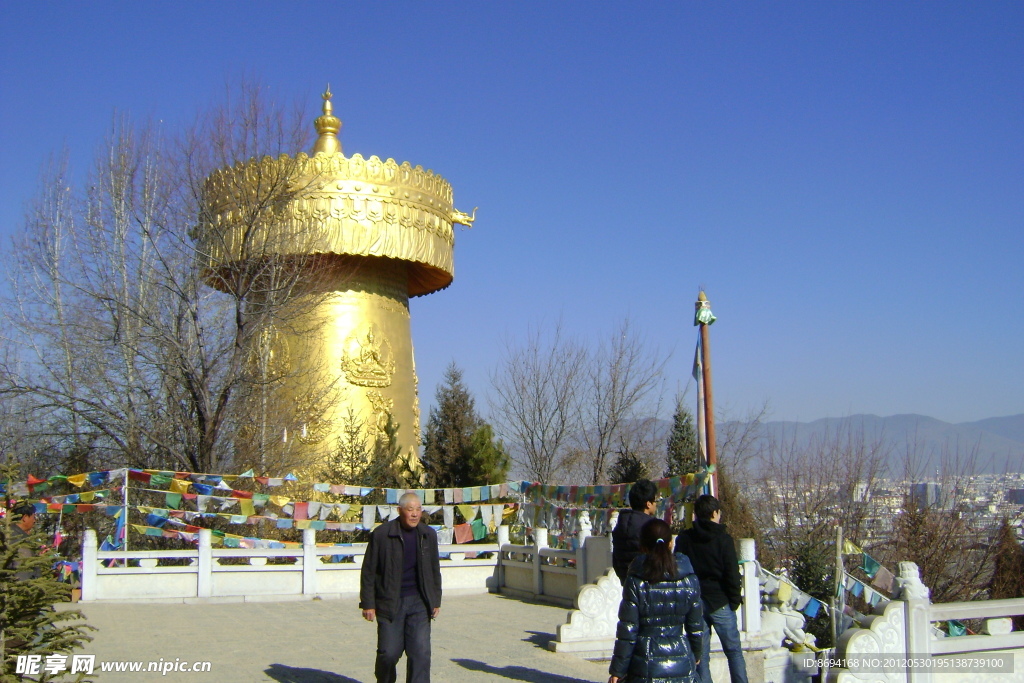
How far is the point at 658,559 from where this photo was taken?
4.66 m

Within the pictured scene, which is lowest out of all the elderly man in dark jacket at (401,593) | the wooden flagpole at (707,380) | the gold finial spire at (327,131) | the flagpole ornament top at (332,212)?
the elderly man in dark jacket at (401,593)

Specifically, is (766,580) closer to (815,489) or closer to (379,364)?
(379,364)

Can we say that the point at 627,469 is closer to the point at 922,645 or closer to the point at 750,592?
the point at 750,592

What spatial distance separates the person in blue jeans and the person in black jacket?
46cm

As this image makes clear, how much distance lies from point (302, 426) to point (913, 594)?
46.4 ft

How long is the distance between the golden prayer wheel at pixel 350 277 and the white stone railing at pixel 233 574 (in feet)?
16.3

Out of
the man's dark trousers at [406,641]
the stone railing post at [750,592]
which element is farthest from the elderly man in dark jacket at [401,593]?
the stone railing post at [750,592]

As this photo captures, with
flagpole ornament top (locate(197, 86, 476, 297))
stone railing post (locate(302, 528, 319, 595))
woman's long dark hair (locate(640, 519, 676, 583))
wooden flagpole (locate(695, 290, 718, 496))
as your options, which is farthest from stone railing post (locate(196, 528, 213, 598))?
woman's long dark hair (locate(640, 519, 676, 583))

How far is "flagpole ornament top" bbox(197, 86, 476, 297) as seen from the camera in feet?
54.9

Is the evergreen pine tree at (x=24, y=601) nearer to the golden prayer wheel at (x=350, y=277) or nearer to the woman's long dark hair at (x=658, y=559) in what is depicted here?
the woman's long dark hair at (x=658, y=559)

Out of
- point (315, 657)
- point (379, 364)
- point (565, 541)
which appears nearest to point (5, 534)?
point (315, 657)

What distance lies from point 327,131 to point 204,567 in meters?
10.6

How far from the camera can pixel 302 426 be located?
18.9m

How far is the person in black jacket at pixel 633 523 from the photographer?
640 centimetres
